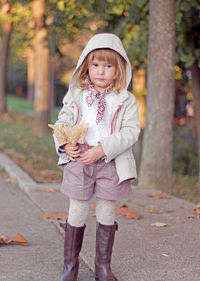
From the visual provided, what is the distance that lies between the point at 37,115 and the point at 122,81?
41.9ft

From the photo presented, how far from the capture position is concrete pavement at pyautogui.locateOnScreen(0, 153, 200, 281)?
12.8 feet

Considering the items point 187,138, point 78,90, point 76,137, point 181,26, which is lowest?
point 187,138

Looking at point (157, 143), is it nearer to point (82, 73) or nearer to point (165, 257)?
point (165, 257)

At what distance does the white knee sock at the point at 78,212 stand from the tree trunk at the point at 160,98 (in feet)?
12.8

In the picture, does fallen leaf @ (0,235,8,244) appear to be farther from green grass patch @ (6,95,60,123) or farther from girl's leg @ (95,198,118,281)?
green grass patch @ (6,95,60,123)

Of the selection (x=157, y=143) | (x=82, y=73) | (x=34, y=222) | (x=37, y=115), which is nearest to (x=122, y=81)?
(x=82, y=73)

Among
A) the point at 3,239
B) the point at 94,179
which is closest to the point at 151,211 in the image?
the point at 3,239

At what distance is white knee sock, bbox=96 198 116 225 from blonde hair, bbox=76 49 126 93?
2.44ft

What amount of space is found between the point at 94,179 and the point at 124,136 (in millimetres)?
353

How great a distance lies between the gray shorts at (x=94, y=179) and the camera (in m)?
3.58

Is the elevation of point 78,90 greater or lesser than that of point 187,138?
greater

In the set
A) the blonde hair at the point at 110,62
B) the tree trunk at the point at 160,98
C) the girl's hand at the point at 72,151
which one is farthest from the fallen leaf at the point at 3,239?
the tree trunk at the point at 160,98

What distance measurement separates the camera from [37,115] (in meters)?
16.3

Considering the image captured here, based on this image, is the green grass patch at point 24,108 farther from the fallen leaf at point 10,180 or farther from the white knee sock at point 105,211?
the white knee sock at point 105,211
